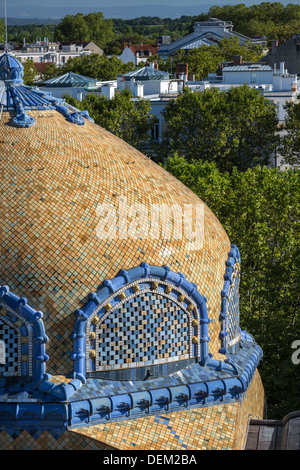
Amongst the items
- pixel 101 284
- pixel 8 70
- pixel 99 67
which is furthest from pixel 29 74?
pixel 101 284

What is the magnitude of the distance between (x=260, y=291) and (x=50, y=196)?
10558mm

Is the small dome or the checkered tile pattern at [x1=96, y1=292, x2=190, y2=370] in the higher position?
the small dome

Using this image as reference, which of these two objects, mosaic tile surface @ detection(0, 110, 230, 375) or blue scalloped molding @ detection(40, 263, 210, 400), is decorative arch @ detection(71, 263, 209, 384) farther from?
mosaic tile surface @ detection(0, 110, 230, 375)

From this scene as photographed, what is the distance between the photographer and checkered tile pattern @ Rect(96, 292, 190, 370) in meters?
19.0

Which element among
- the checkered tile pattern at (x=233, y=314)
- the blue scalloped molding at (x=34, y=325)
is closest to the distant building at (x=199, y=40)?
the checkered tile pattern at (x=233, y=314)

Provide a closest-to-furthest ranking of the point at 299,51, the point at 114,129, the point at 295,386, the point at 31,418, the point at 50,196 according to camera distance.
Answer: the point at 31,418 < the point at 50,196 < the point at 295,386 < the point at 114,129 < the point at 299,51

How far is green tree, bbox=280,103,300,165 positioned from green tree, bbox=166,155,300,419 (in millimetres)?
16256

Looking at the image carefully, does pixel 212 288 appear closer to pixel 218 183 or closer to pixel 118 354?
pixel 118 354

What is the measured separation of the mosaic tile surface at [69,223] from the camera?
18844 mm

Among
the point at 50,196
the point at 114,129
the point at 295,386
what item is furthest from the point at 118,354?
the point at 114,129

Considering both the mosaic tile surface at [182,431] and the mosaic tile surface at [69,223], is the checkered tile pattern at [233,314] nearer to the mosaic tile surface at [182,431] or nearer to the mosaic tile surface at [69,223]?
the mosaic tile surface at [69,223]

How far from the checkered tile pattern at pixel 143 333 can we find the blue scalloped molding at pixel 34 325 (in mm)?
1150

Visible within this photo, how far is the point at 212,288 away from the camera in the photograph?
20.8 m

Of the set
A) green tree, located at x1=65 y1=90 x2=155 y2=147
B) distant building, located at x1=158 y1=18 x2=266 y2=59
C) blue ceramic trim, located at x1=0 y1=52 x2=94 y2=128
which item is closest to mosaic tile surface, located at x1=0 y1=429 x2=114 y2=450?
blue ceramic trim, located at x1=0 y1=52 x2=94 y2=128
